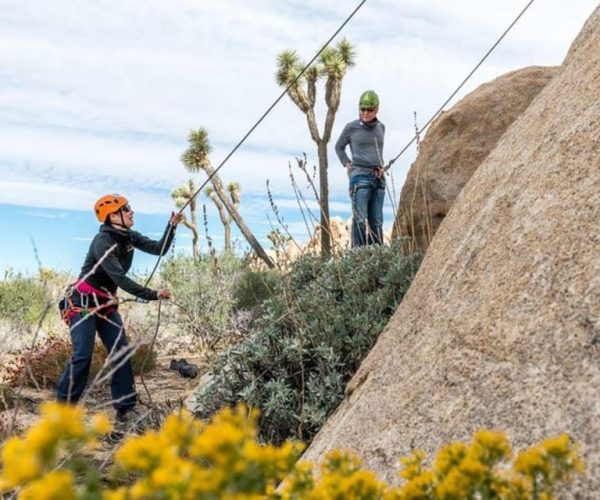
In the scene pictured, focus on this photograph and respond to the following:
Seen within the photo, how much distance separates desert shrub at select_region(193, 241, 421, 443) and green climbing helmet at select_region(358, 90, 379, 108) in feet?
13.2

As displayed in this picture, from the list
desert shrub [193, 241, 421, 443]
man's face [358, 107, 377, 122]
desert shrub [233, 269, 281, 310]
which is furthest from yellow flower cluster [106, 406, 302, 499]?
desert shrub [233, 269, 281, 310]

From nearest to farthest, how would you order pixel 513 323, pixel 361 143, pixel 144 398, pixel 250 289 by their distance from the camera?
1. pixel 513 323
2. pixel 144 398
3. pixel 361 143
4. pixel 250 289

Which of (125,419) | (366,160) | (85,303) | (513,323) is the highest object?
(366,160)

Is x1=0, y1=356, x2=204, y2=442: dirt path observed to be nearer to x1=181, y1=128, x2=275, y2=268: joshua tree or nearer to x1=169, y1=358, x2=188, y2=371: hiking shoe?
x1=169, y1=358, x2=188, y2=371: hiking shoe

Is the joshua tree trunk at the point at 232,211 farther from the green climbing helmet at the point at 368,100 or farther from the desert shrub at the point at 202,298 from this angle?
the green climbing helmet at the point at 368,100

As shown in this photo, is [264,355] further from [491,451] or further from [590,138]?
[491,451]

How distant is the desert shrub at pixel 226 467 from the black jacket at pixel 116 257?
493cm

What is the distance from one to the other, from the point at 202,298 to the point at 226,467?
36.1ft

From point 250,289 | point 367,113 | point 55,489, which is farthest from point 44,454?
point 250,289

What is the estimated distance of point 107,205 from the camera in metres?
6.96

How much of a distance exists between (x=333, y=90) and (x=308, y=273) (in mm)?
12502

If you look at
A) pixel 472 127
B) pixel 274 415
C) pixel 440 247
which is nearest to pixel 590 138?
pixel 440 247


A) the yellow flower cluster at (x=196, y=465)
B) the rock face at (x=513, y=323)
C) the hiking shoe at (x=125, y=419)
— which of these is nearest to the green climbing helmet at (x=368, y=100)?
the hiking shoe at (x=125, y=419)

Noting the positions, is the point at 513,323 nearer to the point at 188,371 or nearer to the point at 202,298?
the point at 188,371
